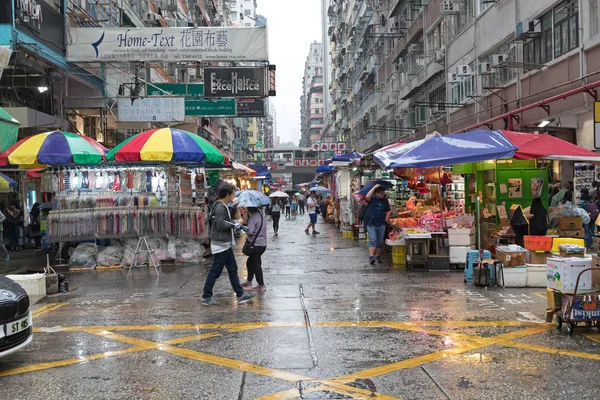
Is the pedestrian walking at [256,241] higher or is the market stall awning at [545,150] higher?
the market stall awning at [545,150]

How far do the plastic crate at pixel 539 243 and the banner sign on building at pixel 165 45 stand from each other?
11610 millimetres

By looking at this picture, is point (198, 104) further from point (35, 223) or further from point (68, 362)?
point (68, 362)

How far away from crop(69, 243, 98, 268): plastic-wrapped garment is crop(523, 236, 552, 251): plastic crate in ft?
31.5

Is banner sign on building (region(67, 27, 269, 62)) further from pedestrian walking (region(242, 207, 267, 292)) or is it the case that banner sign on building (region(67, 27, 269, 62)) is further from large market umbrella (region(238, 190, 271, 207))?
pedestrian walking (region(242, 207, 267, 292))

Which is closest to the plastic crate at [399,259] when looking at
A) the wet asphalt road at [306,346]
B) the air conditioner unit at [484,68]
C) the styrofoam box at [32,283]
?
the wet asphalt road at [306,346]

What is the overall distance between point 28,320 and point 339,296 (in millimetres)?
5082

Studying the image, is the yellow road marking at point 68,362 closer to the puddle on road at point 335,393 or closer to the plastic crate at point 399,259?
the puddle on road at point 335,393

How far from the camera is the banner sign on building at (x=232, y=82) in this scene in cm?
2016

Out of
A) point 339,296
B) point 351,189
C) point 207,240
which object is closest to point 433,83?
point 351,189

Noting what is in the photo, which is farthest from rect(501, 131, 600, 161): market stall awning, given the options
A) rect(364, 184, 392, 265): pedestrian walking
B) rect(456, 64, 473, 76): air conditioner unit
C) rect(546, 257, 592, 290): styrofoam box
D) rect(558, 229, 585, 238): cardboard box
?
rect(456, 64, 473, 76): air conditioner unit

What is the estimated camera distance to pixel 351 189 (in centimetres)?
2583

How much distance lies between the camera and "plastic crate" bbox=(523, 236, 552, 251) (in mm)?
11141

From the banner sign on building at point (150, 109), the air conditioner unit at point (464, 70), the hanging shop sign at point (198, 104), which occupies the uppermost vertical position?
the air conditioner unit at point (464, 70)

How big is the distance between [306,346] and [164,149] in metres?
8.65
